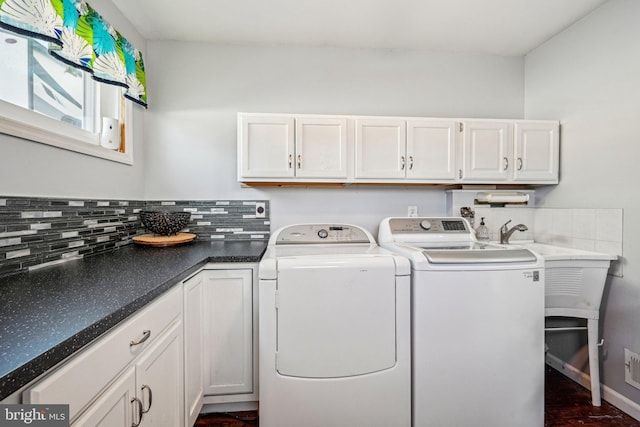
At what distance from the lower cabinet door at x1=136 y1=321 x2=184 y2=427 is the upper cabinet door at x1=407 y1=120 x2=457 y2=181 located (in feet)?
5.46

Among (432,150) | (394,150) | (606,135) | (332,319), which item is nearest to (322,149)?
(394,150)

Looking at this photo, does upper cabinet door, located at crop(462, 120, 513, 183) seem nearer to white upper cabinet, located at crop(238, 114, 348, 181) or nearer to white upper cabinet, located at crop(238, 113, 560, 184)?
white upper cabinet, located at crop(238, 113, 560, 184)

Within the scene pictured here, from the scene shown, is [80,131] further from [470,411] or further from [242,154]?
[470,411]

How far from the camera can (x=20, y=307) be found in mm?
769

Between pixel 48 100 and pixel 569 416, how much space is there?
3.21m

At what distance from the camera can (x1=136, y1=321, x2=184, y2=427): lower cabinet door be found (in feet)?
3.03

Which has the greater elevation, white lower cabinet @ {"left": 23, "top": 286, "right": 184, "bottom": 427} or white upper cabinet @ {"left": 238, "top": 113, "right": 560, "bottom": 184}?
white upper cabinet @ {"left": 238, "top": 113, "right": 560, "bottom": 184}

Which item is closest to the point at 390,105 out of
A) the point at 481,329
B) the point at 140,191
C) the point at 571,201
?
the point at 571,201

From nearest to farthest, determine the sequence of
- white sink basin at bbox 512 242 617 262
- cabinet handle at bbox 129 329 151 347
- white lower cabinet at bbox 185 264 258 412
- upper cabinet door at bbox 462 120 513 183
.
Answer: cabinet handle at bbox 129 329 151 347, white lower cabinet at bbox 185 264 258 412, white sink basin at bbox 512 242 617 262, upper cabinet door at bbox 462 120 513 183

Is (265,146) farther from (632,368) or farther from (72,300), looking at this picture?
(632,368)

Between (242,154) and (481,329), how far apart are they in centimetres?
168

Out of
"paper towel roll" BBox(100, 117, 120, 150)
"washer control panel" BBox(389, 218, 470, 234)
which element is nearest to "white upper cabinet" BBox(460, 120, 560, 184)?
"washer control panel" BBox(389, 218, 470, 234)

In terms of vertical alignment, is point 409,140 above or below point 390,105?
below

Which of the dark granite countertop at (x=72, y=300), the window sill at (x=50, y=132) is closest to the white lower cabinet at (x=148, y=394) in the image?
the dark granite countertop at (x=72, y=300)
